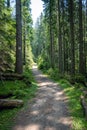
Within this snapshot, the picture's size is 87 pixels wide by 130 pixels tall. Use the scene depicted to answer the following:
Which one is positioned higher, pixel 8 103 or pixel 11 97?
pixel 8 103

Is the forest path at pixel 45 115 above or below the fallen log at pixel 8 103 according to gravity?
below

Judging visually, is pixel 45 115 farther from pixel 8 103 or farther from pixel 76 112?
pixel 8 103

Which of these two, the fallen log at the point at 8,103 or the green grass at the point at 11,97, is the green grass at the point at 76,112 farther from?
the fallen log at the point at 8,103

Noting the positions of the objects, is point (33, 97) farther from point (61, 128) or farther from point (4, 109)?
point (61, 128)

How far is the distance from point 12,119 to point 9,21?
28.6 ft

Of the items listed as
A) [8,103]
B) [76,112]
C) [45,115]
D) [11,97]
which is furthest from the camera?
[11,97]

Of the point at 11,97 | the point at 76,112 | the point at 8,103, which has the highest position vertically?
the point at 8,103

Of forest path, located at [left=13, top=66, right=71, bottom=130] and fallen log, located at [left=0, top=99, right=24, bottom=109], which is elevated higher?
fallen log, located at [left=0, top=99, right=24, bottom=109]

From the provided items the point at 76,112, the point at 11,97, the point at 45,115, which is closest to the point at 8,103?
the point at 11,97

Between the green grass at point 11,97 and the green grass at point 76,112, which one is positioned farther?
the green grass at point 11,97

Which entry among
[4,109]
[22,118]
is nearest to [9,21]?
[4,109]

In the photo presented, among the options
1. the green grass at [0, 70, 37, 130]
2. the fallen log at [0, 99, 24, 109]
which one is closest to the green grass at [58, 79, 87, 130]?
the green grass at [0, 70, 37, 130]

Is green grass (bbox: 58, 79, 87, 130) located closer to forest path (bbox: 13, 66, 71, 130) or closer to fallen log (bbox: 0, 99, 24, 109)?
forest path (bbox: 13, 66, 71, 130)

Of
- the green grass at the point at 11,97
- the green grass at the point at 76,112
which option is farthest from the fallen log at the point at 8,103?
the green grass at the point at 76,112
